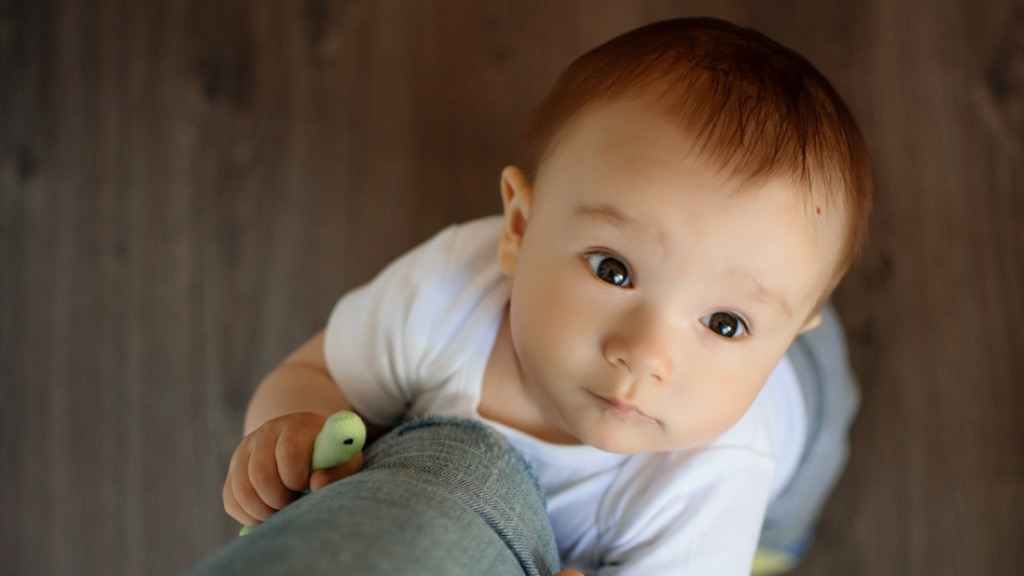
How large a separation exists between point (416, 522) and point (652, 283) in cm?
24

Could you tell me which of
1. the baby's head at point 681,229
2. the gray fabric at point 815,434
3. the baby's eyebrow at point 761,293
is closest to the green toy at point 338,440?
the baby's head at point 681,229

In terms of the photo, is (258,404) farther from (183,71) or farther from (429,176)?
(183,71)

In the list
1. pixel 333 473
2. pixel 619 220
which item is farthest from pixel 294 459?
pixel 619 220

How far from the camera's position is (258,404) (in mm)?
756

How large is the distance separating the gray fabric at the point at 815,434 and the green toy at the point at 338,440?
1.71ft

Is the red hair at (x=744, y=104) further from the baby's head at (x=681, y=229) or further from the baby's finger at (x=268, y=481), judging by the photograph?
the baby's finger at (x=268, y=481)

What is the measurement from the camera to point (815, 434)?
0.90 m

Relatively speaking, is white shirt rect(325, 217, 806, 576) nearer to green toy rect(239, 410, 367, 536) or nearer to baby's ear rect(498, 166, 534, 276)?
baby's ear rect(498, 166, 534, 276)

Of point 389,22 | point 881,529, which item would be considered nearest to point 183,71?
point 389,22

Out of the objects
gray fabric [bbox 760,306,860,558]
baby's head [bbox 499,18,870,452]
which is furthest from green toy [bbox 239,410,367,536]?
gray fabric [bbox 760,306,860,558]

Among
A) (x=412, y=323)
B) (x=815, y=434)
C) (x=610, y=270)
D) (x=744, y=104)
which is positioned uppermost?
(x=744, y=104)

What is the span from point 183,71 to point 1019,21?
1084 millimetres

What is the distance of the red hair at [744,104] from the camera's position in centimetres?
55

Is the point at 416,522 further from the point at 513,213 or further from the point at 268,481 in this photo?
the point at 513,213
